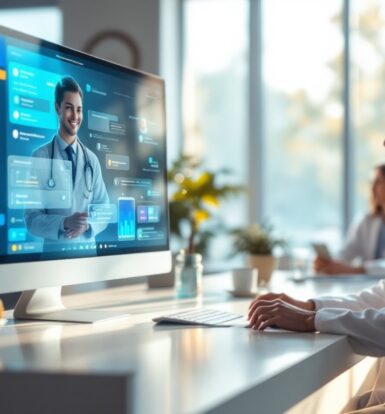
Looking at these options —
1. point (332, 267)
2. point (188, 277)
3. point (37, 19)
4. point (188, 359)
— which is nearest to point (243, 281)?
point (188, 277)

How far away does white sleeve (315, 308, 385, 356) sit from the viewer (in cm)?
160

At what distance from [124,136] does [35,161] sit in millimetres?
381

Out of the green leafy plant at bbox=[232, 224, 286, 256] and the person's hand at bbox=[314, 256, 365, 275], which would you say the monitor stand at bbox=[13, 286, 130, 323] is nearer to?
the green leafy plant at bbox=[232, 224, 286, 256]

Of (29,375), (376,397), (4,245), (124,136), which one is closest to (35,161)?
(4,245)

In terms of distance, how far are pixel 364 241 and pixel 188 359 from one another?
373cm

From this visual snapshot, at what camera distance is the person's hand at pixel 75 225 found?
1.69m

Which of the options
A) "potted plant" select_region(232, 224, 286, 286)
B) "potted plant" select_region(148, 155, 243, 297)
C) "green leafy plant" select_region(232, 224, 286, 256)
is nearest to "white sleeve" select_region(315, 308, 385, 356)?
"potted plant" select_region(232, 224, 286, 286)

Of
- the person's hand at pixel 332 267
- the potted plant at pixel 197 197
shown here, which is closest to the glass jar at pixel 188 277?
the person's hand at pixel 332 267

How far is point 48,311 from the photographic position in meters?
1.83

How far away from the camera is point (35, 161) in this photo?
160 centimetres

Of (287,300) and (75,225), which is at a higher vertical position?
(75,225)

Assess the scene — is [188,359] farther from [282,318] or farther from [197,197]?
[197,197]

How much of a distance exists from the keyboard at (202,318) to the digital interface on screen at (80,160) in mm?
217

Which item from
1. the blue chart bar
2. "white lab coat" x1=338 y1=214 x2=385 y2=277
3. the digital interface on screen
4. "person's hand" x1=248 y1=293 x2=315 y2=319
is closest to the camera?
the digital interface on screen
